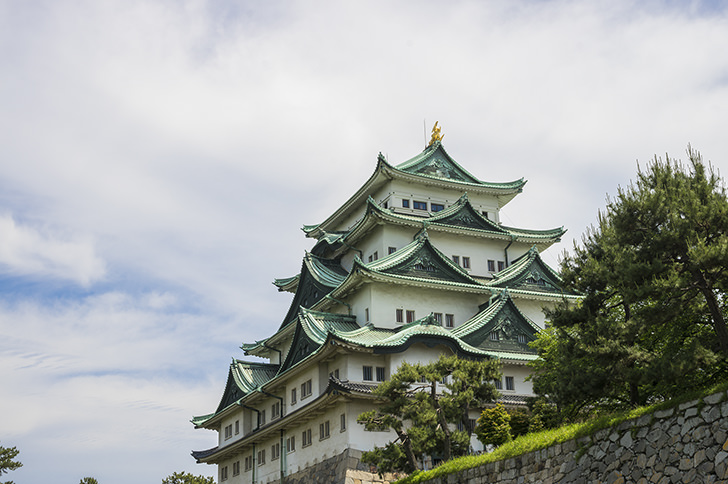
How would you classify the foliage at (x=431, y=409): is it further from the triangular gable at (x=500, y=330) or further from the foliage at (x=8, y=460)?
the foliage at (x=8, y=460)

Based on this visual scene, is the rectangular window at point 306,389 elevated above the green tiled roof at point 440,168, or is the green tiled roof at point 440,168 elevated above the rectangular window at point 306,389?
the green tiled roof at point 440,168

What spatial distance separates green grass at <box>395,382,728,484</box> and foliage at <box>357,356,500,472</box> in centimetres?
102

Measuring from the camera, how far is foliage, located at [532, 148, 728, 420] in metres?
19.1

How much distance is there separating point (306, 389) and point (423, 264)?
9263 mm

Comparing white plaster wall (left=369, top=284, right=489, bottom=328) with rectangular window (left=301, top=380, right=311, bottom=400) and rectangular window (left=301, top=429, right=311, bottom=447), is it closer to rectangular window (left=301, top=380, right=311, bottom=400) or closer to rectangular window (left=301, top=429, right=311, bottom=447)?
rectangular window (left=301, top=380, right=311, bottom=400)

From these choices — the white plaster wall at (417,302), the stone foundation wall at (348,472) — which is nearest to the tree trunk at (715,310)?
the stone foundation wall at (348,472)

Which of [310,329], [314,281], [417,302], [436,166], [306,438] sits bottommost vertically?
[306,438]

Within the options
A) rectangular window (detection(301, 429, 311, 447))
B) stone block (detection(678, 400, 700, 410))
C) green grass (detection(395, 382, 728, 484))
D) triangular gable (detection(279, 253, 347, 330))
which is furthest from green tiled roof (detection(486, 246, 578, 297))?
stone block (detection(678, 400, 700, 410))

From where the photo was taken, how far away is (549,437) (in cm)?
2119

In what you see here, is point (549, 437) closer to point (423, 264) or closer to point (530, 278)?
point (423, 264)

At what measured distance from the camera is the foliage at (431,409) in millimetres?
26156

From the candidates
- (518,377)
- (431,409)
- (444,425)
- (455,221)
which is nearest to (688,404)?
(444,425)

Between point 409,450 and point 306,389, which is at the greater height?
point 306,389

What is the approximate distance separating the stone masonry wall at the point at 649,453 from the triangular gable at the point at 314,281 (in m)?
23.5
